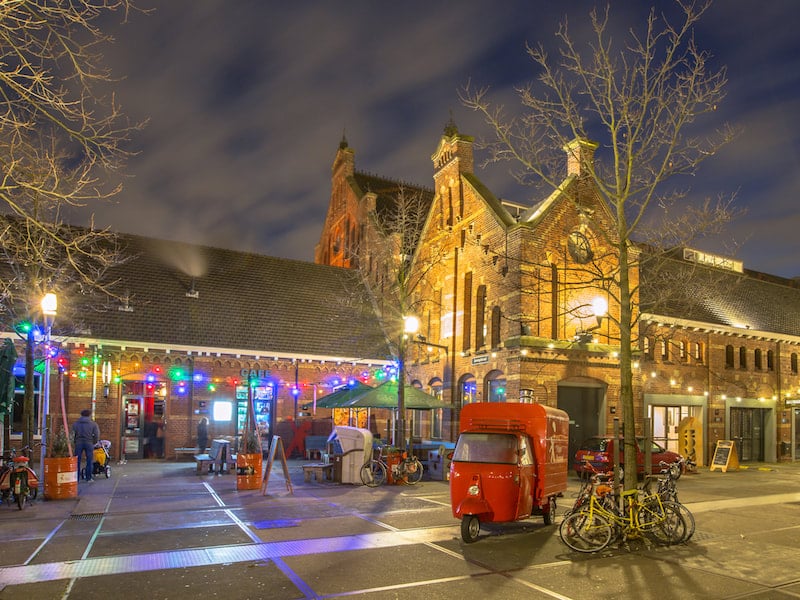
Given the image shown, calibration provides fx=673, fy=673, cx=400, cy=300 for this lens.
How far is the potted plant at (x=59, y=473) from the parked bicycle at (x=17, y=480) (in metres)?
0.32

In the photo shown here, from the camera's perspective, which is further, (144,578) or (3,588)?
(144,578)

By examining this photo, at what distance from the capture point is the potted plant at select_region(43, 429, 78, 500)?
15234 millimetres

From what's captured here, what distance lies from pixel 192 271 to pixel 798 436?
101 ft

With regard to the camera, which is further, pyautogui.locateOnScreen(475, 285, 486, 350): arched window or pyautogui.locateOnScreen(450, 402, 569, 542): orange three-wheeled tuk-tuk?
pyautogui.locateOnScreen(475, 285, 486, 350): arched window

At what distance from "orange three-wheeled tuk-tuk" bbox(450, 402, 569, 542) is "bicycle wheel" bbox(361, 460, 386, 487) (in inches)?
251

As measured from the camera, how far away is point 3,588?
8.27 metres

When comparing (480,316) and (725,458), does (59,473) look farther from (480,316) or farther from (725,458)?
(725,458)

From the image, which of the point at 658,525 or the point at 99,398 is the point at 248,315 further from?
the point at 658,525

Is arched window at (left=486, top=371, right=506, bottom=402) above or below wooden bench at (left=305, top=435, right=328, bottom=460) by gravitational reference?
above

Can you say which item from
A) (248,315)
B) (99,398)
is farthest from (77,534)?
(248,315)

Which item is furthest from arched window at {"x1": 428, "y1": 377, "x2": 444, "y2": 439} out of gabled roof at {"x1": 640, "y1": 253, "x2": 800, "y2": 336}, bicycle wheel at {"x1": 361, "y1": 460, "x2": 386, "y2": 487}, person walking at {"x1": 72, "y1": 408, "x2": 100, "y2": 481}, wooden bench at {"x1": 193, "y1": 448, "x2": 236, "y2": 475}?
person walking at {"x1": 72, "y1": 408, "x2": 100, "y2": 481}

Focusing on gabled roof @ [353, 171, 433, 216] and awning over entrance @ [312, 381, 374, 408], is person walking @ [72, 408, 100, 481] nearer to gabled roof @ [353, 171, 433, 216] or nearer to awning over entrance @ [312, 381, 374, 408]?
awning over entrance @ [312, 381, 374, 408]

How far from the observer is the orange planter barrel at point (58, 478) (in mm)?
15234

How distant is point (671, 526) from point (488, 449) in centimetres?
336
